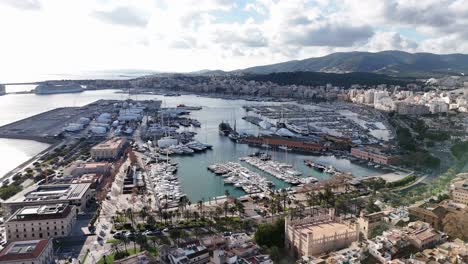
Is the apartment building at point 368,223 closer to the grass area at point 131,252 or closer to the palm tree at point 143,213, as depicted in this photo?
the grass area at point 131,252

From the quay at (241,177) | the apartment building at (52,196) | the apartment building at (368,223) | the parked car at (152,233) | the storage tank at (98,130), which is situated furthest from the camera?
the storage tank at (98,130)

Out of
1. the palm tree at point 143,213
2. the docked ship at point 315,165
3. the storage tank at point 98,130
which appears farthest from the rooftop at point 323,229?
the storage tank at point 98,130

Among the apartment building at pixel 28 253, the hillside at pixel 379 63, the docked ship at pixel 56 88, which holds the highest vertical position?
the hillside at pixel 379 63

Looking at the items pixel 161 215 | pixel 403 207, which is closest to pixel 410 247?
pixel 403 207

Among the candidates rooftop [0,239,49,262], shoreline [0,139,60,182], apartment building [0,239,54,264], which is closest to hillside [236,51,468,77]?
shoreline [0,139,60,182]

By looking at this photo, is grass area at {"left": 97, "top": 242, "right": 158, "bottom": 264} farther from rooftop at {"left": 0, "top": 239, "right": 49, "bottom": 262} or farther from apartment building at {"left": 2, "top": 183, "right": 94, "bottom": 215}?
apartment building at {"left": 2, "top": 183, "right": 94, "bottom": 215}

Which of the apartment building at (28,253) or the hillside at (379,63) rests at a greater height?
the hillside at (379,63)

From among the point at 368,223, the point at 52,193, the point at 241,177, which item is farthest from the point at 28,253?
the point at 241,177

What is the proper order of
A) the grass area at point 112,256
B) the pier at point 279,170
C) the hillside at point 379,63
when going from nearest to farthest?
1. the grass area at point 112,256
2. the pier at point 279,170
3. the hillside at point 379,63
